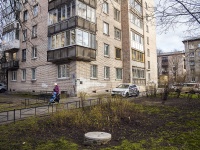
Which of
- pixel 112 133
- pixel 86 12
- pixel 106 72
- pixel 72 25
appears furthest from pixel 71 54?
pixel 112 133

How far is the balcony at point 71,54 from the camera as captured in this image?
68.0 ft

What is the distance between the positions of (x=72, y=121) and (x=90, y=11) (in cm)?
1835

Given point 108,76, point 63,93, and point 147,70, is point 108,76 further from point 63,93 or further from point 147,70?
point 147,70

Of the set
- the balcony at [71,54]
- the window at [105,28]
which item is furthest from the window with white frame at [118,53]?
the balcony at [71,54]

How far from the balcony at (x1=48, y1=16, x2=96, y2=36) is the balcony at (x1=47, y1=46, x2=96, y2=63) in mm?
2333

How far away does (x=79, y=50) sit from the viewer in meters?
20.9

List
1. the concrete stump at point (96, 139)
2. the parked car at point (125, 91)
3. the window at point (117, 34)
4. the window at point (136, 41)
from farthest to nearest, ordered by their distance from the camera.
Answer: the window at point (136, 41)
the window at point (117, 34)
the parked car at point (125, 91)
the concrete stump at point (96, 139)

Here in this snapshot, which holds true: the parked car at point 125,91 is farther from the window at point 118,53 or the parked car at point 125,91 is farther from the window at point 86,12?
the window at point 86,12

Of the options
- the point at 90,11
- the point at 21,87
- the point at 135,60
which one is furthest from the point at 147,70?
the point at 21,87

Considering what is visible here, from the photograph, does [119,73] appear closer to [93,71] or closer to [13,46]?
[93,71]

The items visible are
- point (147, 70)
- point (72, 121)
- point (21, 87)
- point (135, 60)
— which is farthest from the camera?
point (147, 70)

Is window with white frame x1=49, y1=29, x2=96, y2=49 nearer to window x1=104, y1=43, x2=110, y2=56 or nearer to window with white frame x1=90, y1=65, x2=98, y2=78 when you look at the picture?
window with white frame x1=90, y1=65, x2=98, y2=78

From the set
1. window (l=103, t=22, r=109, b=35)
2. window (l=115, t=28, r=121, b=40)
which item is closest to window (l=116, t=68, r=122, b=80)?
window (l=115, t=28, r=121, b=40)

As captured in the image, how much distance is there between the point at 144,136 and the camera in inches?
242
